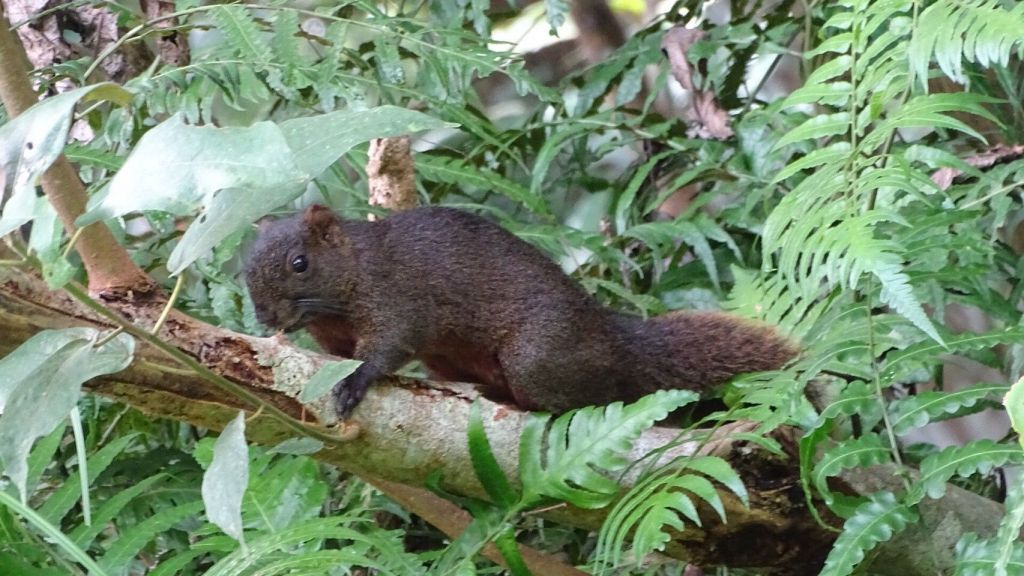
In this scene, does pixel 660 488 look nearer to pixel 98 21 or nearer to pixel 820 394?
pixel 820 394

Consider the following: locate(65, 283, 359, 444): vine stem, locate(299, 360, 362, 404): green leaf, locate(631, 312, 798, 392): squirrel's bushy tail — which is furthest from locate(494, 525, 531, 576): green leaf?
locate(631, 312, 798, 392): squirrel's bushy tail

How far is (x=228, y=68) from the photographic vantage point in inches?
87.7

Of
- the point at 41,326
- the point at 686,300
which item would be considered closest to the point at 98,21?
the point at 41,326

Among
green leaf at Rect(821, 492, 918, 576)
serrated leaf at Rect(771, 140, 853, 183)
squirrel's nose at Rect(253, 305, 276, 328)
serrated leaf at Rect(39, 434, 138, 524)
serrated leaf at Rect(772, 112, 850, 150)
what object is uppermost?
serrated leaf at Rect(772, 112, 850, 150)

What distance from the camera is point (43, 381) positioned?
3.49 feet

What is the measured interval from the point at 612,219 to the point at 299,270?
964 millimetres

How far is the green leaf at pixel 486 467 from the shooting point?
166 cm

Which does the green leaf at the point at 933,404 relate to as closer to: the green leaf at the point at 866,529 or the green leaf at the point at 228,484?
the green leaf at the point at 866,529

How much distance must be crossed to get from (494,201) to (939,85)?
4.04ft

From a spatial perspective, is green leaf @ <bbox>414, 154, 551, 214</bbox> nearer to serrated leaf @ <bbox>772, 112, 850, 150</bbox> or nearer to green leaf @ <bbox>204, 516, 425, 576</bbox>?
serrated leaf @ <bbox>772, 112, 850, 150</bbox>

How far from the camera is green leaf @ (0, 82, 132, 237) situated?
3.07 feet

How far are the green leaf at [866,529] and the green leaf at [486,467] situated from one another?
0.47 meters

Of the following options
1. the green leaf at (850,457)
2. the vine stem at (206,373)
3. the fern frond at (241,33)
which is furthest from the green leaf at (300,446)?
the fern frond at (241,33)

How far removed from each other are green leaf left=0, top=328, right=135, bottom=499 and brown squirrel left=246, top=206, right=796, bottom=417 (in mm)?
1089
